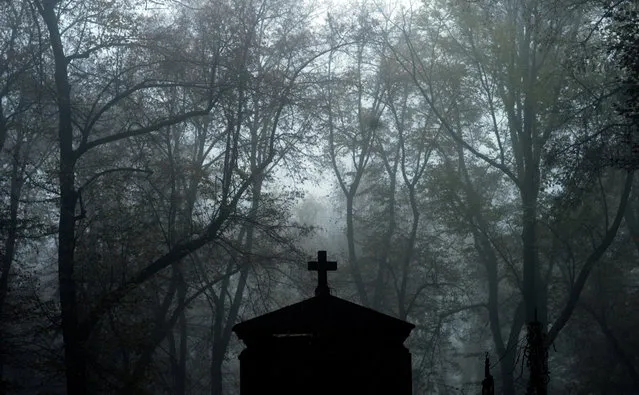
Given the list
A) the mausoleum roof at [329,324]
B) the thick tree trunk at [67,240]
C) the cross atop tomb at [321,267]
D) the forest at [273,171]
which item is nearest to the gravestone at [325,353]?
the mausoleum roof at [329,324]

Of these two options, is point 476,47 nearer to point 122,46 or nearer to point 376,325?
point 122,46

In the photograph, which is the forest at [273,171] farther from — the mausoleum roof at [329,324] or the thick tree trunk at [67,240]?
the mausoleum roof at [329,324]

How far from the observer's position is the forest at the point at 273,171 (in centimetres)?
Result: 1433

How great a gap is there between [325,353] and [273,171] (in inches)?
497

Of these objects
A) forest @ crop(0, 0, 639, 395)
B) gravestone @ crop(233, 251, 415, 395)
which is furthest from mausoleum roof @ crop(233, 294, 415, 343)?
forest @ crop(0, 0, 639, 395)

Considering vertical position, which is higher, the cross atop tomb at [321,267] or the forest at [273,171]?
the forest at [273,171]

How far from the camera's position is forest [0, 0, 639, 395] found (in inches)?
564

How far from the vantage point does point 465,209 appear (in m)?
23.0

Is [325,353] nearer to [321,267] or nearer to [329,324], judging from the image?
[329,324]

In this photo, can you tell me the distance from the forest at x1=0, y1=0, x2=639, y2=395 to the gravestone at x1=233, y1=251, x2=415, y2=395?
12.0ft

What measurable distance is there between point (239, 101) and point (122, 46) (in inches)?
116

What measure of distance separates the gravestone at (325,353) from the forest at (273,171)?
3.67 metres

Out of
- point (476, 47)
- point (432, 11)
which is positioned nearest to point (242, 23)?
point (432, 11)

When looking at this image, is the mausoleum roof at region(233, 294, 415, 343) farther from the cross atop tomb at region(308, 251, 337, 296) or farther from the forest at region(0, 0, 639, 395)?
the forest at region(0, 0, 639, 395)
